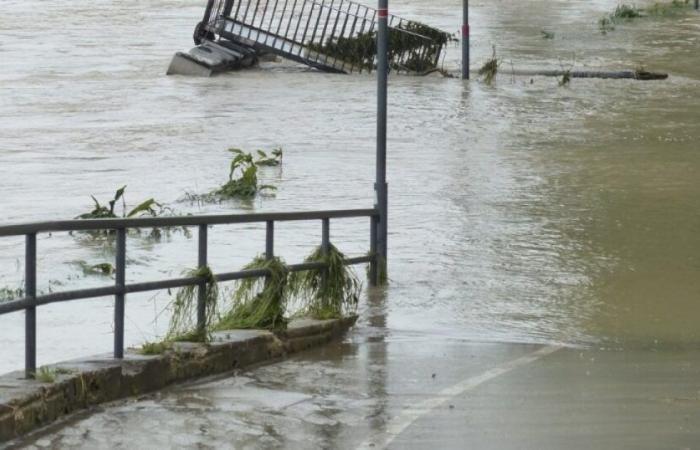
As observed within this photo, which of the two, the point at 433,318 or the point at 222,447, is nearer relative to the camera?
the point at 222,447

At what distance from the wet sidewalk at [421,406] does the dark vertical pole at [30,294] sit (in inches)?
14.5

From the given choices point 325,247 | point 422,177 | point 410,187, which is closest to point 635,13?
point 422,177

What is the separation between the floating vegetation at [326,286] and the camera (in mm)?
11164

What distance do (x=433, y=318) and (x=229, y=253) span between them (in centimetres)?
334

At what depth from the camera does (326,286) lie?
37.8 ft

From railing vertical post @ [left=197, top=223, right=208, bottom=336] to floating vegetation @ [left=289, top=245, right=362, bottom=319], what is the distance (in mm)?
1618

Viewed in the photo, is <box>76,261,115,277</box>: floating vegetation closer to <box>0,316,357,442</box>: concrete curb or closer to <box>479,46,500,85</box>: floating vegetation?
<box>0,316,357,442</box>: concrete curb

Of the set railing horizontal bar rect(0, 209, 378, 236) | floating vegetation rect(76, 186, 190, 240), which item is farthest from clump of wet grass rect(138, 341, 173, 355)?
floating vegetation rect(76, 186, 190, 240)

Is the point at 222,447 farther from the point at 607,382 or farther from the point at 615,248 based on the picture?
the point at 615,248

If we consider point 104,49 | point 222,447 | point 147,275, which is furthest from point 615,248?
point 104,49

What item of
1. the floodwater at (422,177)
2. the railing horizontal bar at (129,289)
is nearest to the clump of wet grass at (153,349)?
the railing horizontal bar at (129,289)

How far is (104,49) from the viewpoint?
3769 centimetres

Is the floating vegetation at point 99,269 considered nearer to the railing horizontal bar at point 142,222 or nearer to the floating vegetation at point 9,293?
the floating vegetation at point 9,293

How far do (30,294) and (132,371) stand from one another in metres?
0.93
